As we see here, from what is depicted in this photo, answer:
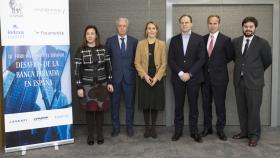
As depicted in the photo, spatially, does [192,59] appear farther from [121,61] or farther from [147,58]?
[121,61]

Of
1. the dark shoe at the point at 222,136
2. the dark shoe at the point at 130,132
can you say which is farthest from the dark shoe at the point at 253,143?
the dark shoe at the point at 130,132

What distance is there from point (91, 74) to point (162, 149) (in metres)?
1.24

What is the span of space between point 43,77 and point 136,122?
69.4 inches

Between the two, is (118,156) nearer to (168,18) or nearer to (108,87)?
(108,87)

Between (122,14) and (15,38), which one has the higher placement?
(122,14)

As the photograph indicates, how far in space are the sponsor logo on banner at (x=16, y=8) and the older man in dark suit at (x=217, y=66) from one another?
2.26 m

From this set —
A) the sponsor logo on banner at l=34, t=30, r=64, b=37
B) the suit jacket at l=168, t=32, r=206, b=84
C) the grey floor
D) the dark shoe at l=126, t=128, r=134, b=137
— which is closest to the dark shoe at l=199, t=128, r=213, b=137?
the grey floor

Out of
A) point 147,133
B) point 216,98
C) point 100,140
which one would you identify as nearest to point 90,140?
point 100,140

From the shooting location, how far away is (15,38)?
369 centimetres

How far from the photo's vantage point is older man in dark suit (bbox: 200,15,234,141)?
13.5ft

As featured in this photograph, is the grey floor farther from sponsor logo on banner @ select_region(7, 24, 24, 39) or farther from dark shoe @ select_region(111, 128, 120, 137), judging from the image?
sponsor logo on banner @ select_region(7, 24, 24, 39)

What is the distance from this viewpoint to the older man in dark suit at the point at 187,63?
159 inches

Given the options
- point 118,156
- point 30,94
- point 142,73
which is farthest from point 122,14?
point 118,156

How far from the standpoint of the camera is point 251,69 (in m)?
3.97
